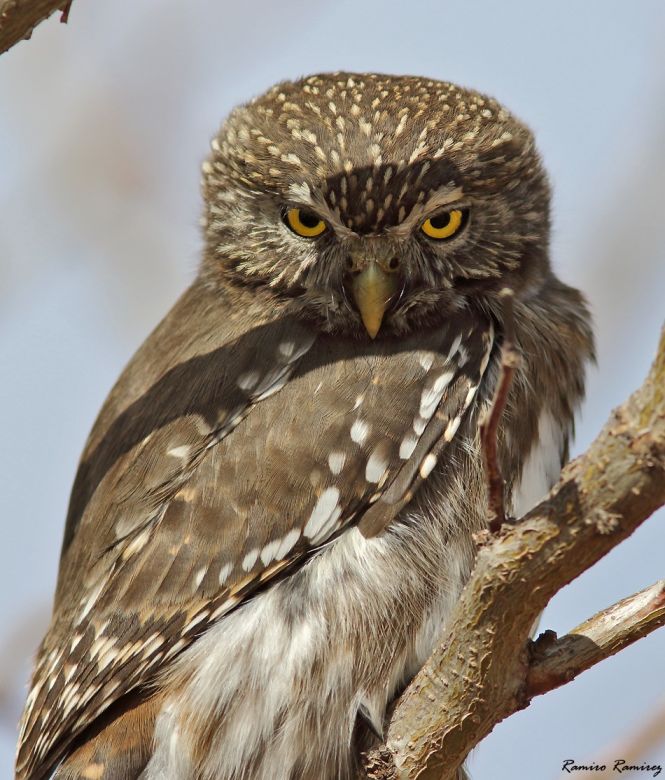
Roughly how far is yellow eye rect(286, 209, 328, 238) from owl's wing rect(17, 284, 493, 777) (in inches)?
14.2

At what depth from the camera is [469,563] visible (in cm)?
399

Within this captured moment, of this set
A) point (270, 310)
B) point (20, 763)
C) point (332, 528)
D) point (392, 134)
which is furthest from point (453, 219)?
point (20, 763)

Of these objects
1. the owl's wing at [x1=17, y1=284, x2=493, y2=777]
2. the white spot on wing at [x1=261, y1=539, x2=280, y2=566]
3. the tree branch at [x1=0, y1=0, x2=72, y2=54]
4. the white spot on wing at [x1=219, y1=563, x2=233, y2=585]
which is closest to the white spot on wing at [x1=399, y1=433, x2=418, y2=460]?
Result: the owl's wing at [x1=17, y1=284, x2=493, y2=777]

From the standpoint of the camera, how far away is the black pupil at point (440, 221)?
13.4 ft

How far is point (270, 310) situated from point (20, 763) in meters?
1.89

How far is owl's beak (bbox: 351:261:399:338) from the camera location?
13.1 feet

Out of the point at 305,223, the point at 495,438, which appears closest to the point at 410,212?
the point at 305,223

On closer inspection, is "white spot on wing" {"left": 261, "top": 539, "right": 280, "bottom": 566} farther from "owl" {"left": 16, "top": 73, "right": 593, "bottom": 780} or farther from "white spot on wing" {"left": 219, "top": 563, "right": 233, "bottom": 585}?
"white spot on wing" {"left": 219, "top": 563, "right": 233, "bottom": 585}

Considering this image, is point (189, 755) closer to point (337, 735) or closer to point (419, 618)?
point (337, 735)

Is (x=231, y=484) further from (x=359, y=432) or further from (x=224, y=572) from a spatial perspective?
(x=359, y=432)

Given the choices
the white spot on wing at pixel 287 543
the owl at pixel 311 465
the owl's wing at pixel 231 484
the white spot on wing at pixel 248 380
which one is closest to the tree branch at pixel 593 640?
the owl at pixel 311 465

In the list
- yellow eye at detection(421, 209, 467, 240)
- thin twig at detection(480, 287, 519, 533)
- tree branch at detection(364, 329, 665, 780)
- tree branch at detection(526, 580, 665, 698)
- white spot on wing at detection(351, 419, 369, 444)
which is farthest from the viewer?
yellow eye at detection(421, 209, 467, 240)

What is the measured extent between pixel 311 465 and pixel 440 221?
3.30 feet

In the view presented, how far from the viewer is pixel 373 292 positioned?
398 centimetres
